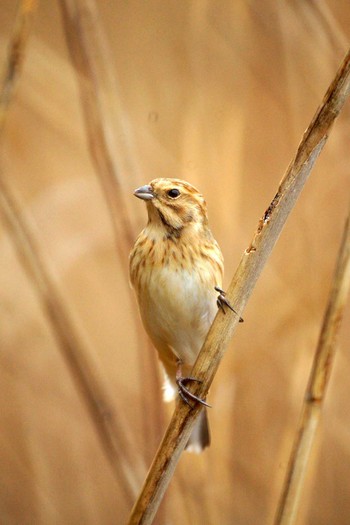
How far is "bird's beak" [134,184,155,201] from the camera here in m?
1.39

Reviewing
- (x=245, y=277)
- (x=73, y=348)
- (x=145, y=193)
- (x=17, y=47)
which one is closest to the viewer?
(x=245, y=277)

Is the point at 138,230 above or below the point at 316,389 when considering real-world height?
above

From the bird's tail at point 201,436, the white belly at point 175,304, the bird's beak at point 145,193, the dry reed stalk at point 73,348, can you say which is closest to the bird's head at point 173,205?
the bird's beak at point 145,193

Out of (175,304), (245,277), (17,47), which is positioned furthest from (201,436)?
(17,47)

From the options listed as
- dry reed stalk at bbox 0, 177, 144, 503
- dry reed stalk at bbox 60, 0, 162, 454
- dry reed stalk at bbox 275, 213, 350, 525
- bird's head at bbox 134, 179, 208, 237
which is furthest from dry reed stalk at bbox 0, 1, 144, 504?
dry reed stalk at bbox 275, 213, 350, 525

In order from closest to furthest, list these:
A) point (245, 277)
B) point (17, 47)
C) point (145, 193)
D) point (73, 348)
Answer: point (245, 277)
point (17, 47)
point (145, 193)
point (73, 348)

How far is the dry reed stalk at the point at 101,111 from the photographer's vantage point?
5.14 feet

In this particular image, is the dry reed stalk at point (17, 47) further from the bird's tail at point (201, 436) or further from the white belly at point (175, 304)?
the bird's tail at point (201, 436)

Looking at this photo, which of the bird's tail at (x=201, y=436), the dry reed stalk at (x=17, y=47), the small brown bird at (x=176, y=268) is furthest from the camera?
the bird's tail at (x=201, y=436)

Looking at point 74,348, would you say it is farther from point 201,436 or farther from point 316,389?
point 316,389

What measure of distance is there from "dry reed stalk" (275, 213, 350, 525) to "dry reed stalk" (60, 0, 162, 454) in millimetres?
522

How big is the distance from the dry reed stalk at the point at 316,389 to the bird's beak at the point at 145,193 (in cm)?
42

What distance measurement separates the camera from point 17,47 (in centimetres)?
122

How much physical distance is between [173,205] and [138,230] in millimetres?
360
